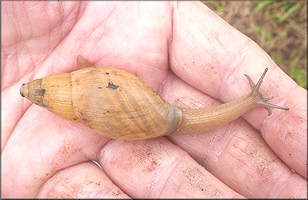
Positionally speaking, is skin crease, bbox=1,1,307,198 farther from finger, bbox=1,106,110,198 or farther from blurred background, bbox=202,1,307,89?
blurred background, bbox=202,1,307,89

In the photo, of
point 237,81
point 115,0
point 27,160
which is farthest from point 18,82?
point 237,81

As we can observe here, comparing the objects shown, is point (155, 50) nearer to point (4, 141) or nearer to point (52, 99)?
point (52, 99)

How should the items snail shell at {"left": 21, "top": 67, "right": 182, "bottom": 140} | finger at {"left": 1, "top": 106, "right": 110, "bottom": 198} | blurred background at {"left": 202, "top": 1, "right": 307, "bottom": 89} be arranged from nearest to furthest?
snail shell at {"left": 21, "top": 67, "right": 182, "bottom": 140}, finger at {"left": 1, "top": 106, "right": 110, "bottom": 198}, blurred background at {"left": 202, "top": 1, "right": 307, "bottom": 89}

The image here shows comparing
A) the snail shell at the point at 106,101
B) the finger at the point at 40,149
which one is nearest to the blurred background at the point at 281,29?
the snail shell at the point at 106,101

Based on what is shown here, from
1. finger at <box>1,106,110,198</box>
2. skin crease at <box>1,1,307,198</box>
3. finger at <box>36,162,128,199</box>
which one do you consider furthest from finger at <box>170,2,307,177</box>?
finger at <box>36,162,128,199</box>

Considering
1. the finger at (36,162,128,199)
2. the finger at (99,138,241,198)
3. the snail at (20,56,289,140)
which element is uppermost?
the snail at (20,56,289,140)

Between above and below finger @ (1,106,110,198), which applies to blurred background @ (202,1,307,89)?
above

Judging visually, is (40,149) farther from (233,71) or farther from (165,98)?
(233,71)
